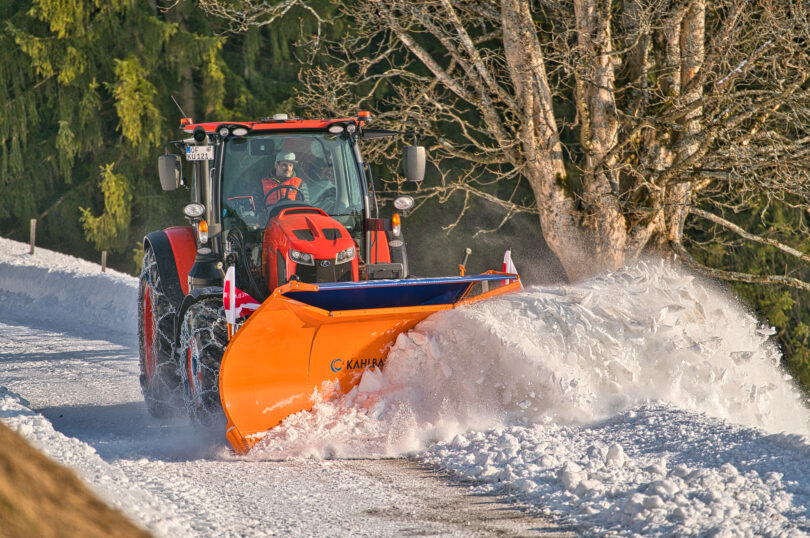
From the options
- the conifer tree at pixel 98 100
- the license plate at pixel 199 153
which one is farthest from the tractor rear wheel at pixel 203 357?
the conifer tree at pixel 98 100

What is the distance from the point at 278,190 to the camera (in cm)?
661

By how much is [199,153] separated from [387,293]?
6.25 feet

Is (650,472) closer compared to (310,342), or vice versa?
(650,472)

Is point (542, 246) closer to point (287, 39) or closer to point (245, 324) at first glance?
point (287, 39)

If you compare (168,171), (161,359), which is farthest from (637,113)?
(161,359)

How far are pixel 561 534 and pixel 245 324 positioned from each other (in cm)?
243

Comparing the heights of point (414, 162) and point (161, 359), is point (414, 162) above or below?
above

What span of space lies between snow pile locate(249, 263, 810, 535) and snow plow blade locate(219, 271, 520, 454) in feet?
0.36

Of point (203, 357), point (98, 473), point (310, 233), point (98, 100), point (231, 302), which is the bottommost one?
point (98, 473)

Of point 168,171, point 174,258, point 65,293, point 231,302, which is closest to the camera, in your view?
point 231,302

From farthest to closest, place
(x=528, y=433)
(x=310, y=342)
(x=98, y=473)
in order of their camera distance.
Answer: (x=310, y=342)
(x=528, y=433)
(x=98, y=473)

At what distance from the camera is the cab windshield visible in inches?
260

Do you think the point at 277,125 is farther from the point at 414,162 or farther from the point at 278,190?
the point at 414,162

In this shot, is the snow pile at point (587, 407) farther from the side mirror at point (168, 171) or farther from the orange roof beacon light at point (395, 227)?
the side mirror at point (168, 171)
